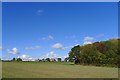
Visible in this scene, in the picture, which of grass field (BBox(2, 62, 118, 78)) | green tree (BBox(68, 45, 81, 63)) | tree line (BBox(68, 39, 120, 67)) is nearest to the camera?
grass field (BBox(2, 62, 118, 78))

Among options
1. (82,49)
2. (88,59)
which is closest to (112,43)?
(88,59)

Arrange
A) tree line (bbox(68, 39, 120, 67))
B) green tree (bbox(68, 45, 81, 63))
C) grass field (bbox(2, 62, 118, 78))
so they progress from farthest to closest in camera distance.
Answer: green tree (bbox(68, 45, 81, 63)), tree line (bbox(68, 39, 120, 67)), grass field (bbox(2, 62, 118, 78))

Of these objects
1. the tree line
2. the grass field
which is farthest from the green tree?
the grass field

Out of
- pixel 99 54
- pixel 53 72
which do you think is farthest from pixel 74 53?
pixel 53 72

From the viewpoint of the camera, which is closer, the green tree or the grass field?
the grass field

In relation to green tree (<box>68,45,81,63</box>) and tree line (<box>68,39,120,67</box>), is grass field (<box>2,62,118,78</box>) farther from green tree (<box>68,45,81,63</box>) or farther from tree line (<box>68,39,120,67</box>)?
green tree (<box>68,45,81,63</box>)

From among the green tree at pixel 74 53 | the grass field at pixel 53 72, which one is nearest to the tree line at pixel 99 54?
the green tree at pixel 74 53

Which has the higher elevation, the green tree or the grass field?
the green tree

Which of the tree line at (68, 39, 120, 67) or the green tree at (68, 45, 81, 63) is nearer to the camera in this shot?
the tree line at (68, 39, 120, 67)

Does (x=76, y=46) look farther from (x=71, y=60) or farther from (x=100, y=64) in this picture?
(x=100, y=64)

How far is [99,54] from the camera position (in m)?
104

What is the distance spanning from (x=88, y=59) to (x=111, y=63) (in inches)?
557

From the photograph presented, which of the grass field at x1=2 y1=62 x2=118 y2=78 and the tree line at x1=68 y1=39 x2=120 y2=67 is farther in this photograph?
the tree line at x1=68 y1=39 x2=120 y2=67

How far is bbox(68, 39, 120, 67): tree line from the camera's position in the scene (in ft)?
319
